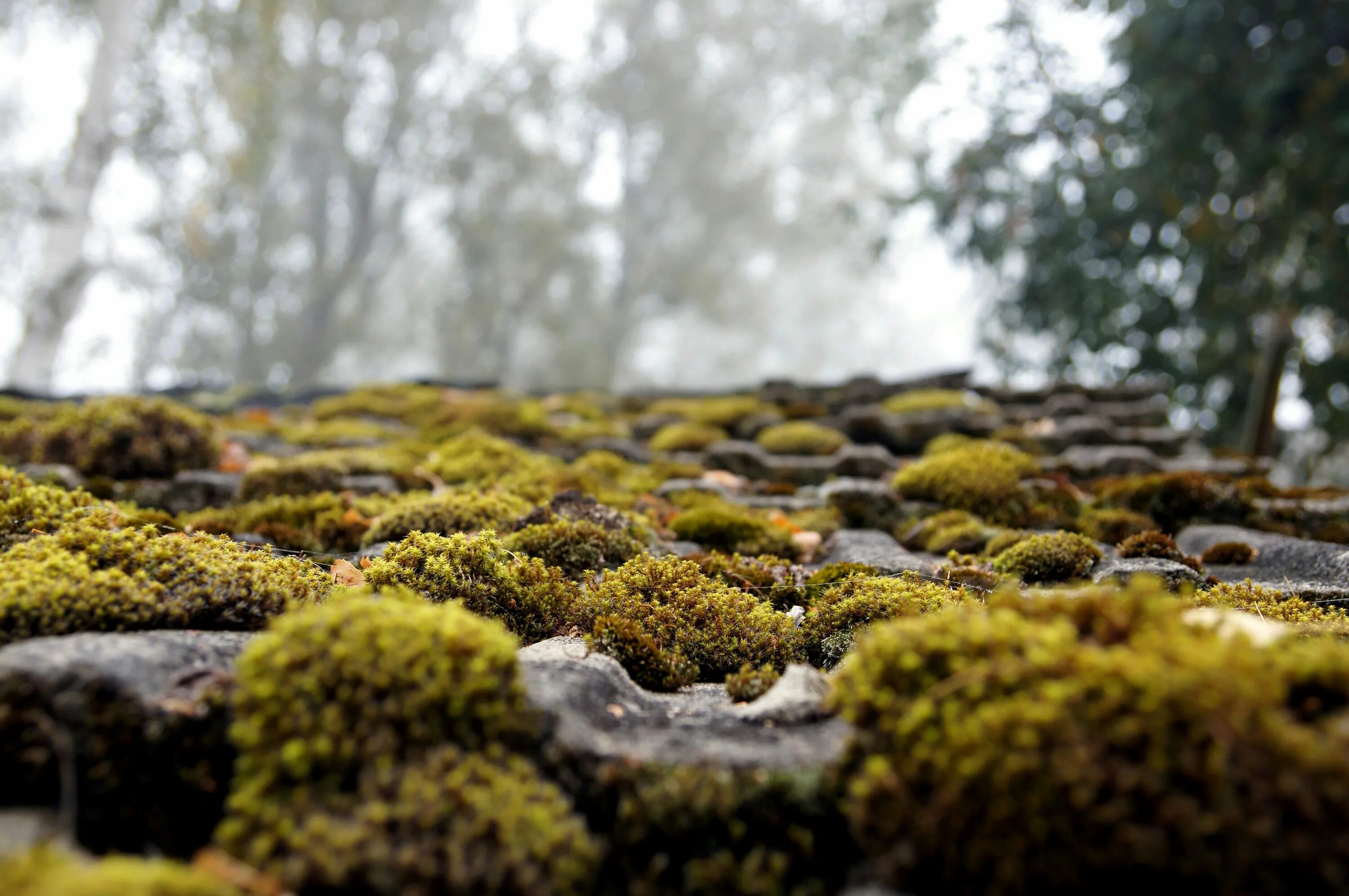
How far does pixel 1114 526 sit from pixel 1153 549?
1.46 feet

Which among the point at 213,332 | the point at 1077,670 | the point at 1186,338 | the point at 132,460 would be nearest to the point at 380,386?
the point at 132,460

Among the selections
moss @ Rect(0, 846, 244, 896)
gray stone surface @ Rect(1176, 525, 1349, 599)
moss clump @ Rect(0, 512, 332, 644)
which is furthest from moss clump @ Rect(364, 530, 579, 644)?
gray stone surface @ Rect(1176, 525, 1349, 599)

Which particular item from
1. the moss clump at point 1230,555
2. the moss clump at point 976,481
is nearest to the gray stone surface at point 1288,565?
the moss clump at point 1230,555

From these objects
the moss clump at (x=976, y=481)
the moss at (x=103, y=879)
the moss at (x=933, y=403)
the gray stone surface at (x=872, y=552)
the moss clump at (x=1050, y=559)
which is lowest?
the moss at (x=103, y=879)

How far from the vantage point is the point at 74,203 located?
32.4 feet

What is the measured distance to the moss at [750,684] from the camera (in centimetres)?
204

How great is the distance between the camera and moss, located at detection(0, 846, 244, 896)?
1122 mm

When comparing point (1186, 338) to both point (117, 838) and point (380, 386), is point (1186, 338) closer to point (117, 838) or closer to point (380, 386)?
point (380, 386)

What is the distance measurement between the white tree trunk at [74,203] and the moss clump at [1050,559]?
36.9ft

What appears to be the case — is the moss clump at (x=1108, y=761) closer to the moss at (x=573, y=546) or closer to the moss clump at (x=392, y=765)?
the moss clump at (x=392, y=765)

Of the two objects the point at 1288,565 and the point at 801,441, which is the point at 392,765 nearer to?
the point at 1288,565

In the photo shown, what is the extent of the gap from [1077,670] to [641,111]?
26.2 m

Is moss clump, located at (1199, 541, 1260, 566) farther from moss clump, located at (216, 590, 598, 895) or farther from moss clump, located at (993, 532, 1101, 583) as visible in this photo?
moss clump, located at (216, 590, 598, 895)

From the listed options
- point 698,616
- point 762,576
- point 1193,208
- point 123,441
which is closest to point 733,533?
point 762,576
